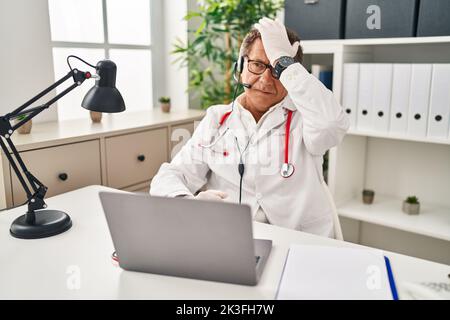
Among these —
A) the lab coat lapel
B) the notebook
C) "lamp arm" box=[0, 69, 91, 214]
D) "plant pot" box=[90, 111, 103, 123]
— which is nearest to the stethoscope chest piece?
the lab coat lapel

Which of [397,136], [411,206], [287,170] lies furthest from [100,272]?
[411,206]

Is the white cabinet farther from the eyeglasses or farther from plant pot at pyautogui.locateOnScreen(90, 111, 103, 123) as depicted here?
the eyeglasses

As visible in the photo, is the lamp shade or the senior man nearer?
the lamp shade

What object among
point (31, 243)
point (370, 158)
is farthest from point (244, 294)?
point (370, 158)

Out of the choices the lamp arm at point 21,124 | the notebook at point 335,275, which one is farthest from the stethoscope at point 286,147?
the lamp arm at point 21,124

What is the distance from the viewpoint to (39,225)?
1.25 m

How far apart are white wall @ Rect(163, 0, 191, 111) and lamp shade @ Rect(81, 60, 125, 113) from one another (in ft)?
5.20

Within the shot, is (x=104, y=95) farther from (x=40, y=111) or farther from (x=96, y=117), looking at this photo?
(x=96, y=117)

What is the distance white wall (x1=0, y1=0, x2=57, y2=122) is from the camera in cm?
199

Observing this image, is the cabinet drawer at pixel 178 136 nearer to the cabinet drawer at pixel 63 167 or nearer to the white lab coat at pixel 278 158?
the cabinet drawer at pixel 63 167

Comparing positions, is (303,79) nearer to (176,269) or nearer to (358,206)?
(176,269)

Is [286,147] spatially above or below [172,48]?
below

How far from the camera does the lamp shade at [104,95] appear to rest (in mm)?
1270

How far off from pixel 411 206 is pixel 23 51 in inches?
81.9
